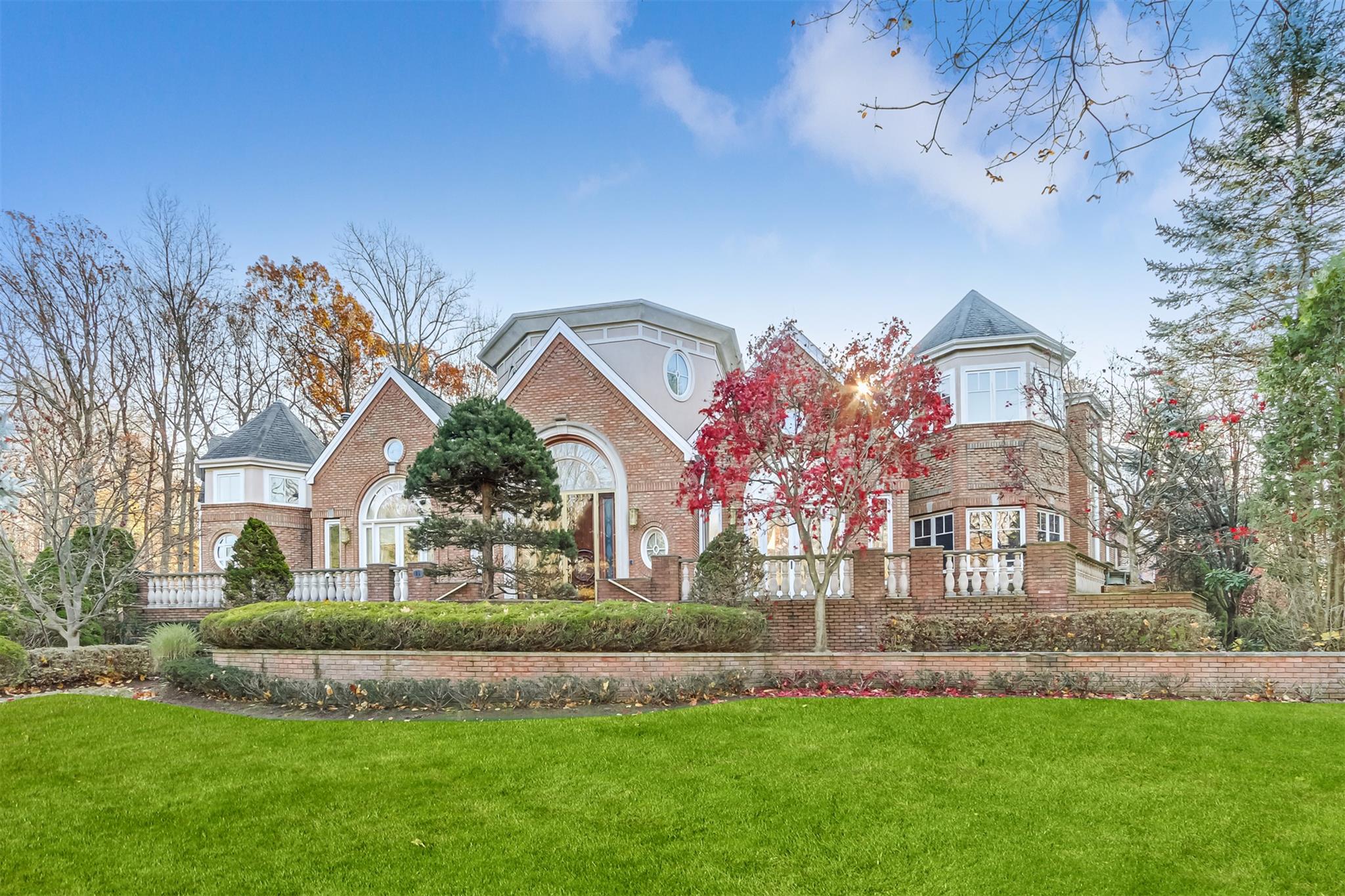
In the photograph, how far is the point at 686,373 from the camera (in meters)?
20.8

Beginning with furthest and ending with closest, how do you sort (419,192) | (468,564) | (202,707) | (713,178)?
(419,192) < (468,564) < (713,178) < (202,707)

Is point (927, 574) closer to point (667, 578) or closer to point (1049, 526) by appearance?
point (667, 578)

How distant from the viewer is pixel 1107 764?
20.5 ft

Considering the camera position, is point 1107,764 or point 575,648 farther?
point 575,648

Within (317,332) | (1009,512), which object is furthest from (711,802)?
(317,332)

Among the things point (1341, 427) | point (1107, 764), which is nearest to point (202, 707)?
point (1107, 764)

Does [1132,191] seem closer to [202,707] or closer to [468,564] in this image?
[202,707]

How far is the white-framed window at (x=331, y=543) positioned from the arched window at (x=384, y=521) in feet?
2.86

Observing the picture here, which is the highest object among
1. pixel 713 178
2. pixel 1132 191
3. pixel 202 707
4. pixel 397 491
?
pixel 713 178

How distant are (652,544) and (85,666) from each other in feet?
33.7

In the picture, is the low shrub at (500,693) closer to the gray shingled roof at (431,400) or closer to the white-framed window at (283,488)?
the gray shingled roof at (431,400)

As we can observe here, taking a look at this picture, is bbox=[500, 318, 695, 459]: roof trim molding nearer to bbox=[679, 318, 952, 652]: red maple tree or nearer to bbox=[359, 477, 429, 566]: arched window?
bbox=[359, 477, 429, 566]: arched window

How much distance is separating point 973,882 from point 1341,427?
33.6 ft

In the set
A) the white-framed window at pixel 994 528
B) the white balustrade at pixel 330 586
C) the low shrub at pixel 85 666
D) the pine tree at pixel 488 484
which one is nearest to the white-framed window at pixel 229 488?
the white balustrade at pixel 330 586
